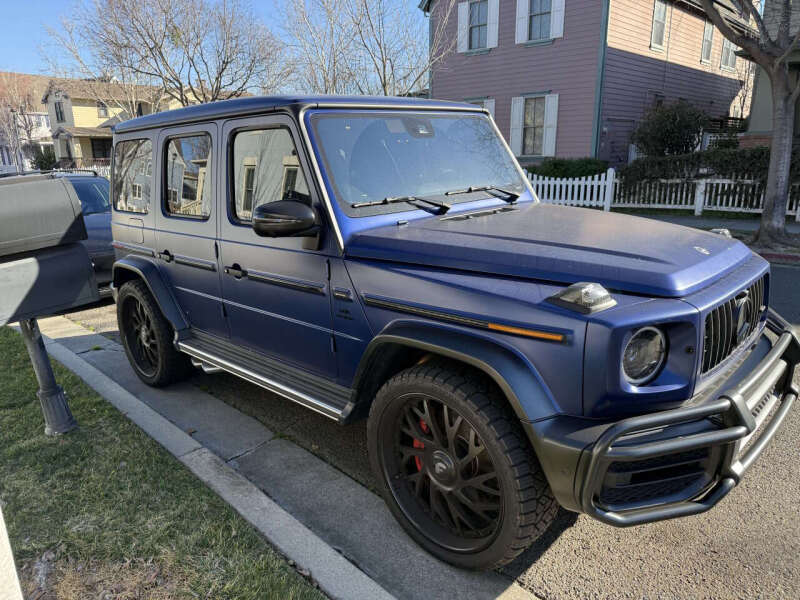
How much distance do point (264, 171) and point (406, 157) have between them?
822 millimetres

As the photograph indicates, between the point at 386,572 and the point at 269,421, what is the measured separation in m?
1.82

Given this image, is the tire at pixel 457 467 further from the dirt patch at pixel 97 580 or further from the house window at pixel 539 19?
the house window at pixel 539 19

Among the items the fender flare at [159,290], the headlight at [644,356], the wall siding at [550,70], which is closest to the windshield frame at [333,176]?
the headlight at [644,356]

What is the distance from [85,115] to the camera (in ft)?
153

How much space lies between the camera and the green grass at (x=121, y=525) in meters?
2.50

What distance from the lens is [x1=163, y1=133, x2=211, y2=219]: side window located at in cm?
375

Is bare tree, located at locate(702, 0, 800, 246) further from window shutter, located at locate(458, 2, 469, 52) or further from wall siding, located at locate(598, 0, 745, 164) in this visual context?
window shutter, located at locate(458, 2, 469, 52)

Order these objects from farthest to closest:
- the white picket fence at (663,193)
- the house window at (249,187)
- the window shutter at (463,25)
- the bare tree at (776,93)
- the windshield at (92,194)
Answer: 1. the window shutter at (463,25)
2. the white picket fence at (663,193)
3. the bare tree at (776,93)
4. the windshield at (92,194)
5. the house window at (249,187)

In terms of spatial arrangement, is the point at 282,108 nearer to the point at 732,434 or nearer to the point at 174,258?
the point at 174,258

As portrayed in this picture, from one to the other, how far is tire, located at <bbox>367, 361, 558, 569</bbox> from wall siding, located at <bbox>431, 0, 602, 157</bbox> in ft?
54.7

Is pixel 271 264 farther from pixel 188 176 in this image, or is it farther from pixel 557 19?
pixel 557 19

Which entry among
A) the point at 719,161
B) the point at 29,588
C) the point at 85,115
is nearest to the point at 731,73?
the point at 719,161

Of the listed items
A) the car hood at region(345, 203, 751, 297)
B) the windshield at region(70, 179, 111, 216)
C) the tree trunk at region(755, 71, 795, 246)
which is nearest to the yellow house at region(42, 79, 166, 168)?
the windshield at region(70, 179, 111, 216)

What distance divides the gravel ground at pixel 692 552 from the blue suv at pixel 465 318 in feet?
1.37
